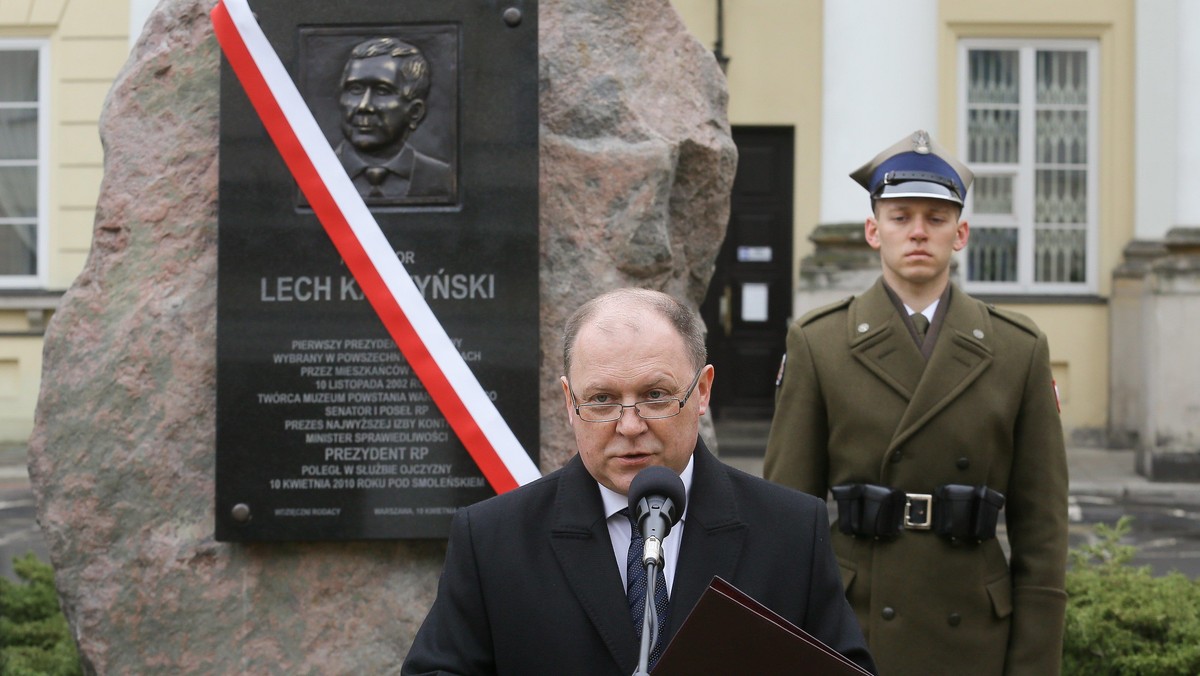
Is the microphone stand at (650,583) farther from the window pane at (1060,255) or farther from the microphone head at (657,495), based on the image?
the window pane at (1060,255)

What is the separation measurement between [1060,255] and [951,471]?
1136cm

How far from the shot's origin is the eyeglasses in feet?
7.00

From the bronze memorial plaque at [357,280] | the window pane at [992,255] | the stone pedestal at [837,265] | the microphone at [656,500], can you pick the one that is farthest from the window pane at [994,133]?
the microphone at [656,500]

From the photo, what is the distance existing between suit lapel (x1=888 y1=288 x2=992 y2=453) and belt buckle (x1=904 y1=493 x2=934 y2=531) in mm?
127

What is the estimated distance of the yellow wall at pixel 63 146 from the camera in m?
13.5

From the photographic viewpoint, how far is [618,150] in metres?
3.81

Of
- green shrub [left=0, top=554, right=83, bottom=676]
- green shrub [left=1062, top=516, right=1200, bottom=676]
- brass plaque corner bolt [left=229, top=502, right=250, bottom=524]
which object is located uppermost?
brass plaque corner bolt [left=229, top=502, right=250, bottom=524]

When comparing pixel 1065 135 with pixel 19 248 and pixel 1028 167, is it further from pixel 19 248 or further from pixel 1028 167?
pixel 19 248

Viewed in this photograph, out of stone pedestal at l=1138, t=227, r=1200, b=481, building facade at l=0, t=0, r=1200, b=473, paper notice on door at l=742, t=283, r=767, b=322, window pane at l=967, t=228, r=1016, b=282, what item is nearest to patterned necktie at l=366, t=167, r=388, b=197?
building facade at l=0, t=0, r=1200, b=473

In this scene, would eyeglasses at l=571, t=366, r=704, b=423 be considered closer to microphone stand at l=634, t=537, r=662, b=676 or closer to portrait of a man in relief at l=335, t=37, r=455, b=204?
microphone stand at l=634, t=537, r=662, b=676

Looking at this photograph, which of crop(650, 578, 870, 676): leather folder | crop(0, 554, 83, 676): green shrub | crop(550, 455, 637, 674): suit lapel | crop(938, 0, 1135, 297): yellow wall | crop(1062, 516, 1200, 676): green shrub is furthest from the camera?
crop(938, 0, 1135, 297): yellow wall

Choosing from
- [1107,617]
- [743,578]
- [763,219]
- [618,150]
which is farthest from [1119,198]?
[743,578]

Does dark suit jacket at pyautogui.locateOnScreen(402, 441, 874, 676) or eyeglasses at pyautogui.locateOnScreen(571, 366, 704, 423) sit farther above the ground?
eyeglasses at pyautogui.locateOnScreen(571, 366, 704, 423)

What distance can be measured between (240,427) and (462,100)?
1.02 metres
